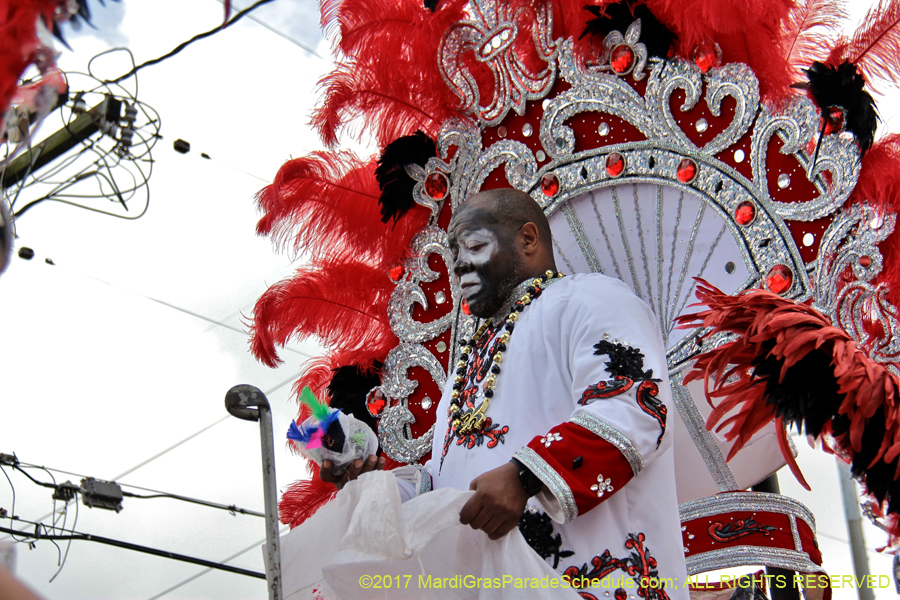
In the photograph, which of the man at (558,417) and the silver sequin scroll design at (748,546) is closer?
the man at (558,417)

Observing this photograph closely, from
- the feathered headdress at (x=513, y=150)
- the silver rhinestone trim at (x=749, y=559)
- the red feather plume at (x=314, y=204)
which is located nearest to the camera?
the feathered headdress at (x=513, y=150)

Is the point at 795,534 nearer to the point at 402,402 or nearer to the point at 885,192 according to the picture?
the point at 885,192

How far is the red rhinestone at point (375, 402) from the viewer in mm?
3002

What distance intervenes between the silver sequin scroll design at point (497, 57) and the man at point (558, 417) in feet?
1.60

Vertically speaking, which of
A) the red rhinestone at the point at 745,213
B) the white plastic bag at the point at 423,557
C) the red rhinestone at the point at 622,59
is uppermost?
the red rhinestone at the point at 622,59

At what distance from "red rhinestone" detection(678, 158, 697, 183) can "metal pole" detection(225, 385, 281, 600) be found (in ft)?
4.86

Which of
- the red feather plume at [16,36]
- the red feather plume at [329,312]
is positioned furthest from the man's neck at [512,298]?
the red feather plume at [16,36]

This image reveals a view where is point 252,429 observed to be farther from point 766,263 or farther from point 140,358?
point 766,263

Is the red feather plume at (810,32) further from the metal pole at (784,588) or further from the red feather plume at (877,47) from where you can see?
the metal pole at (784,588)

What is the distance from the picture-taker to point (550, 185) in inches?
108

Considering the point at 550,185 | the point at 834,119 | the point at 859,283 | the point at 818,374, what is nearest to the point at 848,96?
the point at 834,119

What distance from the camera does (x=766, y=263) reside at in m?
2.36

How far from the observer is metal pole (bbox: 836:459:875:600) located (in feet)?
16.2

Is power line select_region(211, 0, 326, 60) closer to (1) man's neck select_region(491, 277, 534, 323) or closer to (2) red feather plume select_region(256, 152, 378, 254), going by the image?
(2) red feather plume select_region(256, 152, 378, 254)
